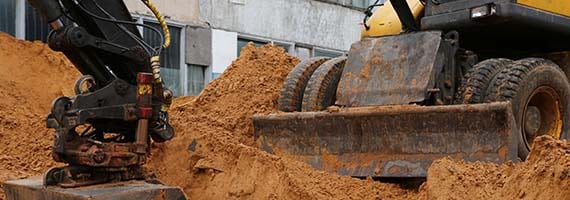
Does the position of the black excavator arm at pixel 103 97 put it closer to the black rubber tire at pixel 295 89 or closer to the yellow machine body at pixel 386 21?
the black rubber tire at pixel 295 89

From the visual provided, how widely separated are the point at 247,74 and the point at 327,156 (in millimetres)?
2606

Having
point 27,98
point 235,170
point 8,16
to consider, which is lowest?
point 235,170

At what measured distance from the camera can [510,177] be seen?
186 inches

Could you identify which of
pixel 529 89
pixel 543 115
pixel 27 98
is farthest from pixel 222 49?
pixel 529 89

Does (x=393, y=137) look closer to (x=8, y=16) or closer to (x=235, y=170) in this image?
(x=235, y=170)

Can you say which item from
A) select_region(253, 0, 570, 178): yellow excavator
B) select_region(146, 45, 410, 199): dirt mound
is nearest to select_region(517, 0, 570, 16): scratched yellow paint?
select_region(253, 0, 570, 178): yellow excavator

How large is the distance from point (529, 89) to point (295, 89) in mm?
2207

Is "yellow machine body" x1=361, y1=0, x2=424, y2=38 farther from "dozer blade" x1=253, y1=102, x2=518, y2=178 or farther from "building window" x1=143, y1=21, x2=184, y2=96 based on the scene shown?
"building window" x1=143, y1=21, x2=184, y2=96

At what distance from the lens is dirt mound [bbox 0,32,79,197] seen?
21.6 ft

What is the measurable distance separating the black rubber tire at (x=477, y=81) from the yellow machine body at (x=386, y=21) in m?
1.18

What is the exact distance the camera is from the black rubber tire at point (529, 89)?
593 centimetres

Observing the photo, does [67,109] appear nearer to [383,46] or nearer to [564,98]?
[383,46]

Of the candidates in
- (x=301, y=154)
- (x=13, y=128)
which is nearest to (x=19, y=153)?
(x=13, y=128)

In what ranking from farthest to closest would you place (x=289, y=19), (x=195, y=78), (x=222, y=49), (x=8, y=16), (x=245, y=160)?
1. (x=289, y=19)
2. (x=222, y=49)
3. (x=195, y=78)
4. (x=8, y=16)
5. (x=245, y=160)
